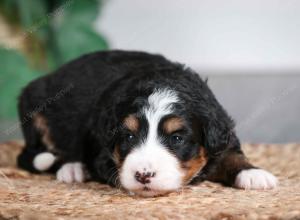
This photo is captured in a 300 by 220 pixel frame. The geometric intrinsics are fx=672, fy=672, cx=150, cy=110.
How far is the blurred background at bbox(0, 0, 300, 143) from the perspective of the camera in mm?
7215

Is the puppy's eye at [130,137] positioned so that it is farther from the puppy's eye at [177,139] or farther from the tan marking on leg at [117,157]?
the puppy's eye at [177,139]

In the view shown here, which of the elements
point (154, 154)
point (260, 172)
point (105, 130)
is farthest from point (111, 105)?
point (260, 172)

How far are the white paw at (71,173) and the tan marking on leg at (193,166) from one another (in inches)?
33.2

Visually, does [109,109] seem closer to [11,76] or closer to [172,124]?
[172,124]

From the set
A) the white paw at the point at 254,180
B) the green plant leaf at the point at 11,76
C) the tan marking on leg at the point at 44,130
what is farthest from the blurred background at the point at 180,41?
the white paw at the point at 254,180

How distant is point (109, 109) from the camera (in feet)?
12.4

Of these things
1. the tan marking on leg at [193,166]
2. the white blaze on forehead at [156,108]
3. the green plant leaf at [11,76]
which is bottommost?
the tan marking on leg at [193,166]

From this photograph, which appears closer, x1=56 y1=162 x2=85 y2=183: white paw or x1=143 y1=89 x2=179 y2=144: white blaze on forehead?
x1=143 y1=89 x2=179 y2=144: white blaze on forehead

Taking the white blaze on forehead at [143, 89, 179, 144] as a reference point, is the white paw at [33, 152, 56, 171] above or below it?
below

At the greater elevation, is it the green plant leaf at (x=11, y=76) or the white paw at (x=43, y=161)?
the green plant leaf at (x=11, y=76)

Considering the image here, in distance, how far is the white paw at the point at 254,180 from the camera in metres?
3.66

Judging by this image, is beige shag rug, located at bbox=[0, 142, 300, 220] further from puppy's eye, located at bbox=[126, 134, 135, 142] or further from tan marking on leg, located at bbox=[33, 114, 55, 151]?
tan marking on leg, located at bbox=[33, 114, 55, 151]

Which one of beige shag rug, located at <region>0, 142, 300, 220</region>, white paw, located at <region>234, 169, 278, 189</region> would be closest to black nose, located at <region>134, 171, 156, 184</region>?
beige shag rug, located at <region>0, 142, 300, 220</region>

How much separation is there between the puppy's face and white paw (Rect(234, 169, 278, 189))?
240 millimetres
